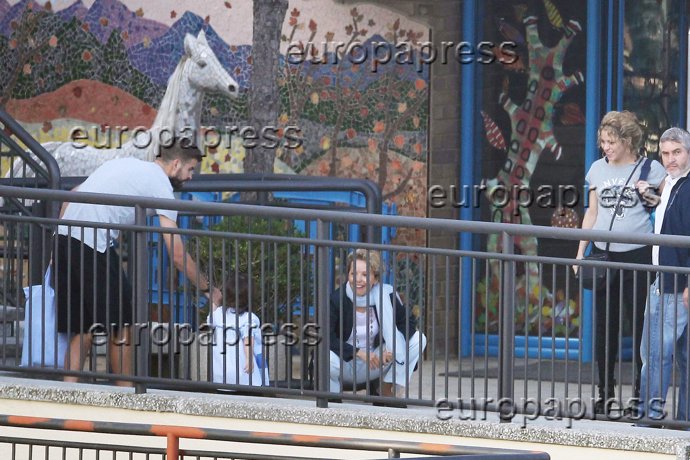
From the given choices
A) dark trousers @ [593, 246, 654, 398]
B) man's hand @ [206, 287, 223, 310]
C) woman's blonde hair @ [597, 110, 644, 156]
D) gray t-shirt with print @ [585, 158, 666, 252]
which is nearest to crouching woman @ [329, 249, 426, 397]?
man's hand @ [206, 287, 223, 310]

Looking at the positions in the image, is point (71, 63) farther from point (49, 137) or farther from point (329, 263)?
point (329, 263)

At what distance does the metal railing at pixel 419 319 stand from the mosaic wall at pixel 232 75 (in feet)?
11.1

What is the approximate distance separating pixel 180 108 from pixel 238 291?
430cm

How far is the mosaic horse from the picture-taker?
43.6ft

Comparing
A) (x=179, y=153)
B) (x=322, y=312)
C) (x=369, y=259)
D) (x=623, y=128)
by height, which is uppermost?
(x=623, y=128)

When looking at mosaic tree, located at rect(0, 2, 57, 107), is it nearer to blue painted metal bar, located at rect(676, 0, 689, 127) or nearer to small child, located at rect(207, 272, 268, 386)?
blue painted metal bar, located at rect(676, 0, 689, 127)

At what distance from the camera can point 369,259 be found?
9.19 meters

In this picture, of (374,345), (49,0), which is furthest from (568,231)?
(49,0)

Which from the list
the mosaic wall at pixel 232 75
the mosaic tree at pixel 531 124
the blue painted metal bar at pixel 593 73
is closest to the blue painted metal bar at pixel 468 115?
the mosaic tree at pixel 531 124

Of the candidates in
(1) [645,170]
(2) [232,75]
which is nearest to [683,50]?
(1) [645,170]

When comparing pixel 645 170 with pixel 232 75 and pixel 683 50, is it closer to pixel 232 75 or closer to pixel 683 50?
pixel 683 50

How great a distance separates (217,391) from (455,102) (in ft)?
13.8

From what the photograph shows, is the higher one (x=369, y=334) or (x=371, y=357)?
(x=369, y=334)

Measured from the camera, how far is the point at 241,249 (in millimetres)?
9977
